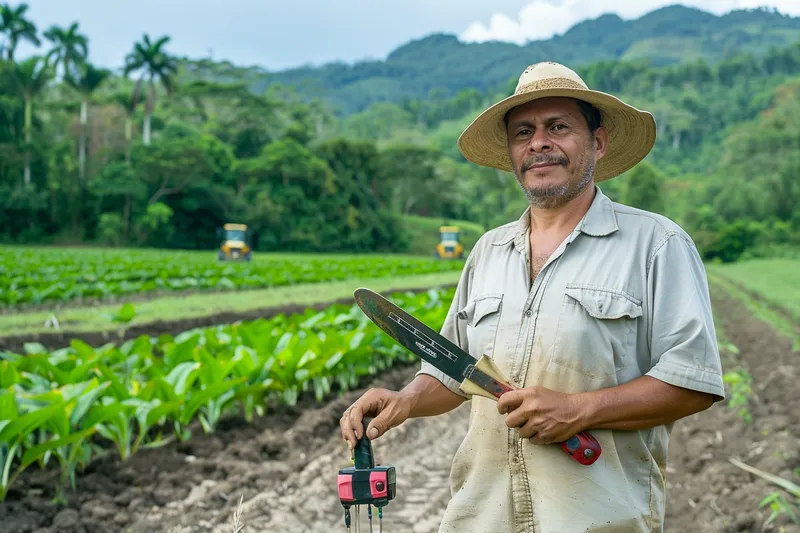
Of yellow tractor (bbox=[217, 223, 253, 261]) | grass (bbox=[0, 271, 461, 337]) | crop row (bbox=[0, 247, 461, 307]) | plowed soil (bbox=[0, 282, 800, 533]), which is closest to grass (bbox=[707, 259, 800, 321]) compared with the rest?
grass (bbox=[0, 271, 461, 337])

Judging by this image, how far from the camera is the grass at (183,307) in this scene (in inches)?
475

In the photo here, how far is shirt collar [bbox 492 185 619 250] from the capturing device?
6.57 feet

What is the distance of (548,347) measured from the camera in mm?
1938

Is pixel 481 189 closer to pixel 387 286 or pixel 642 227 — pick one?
pixel 387 286

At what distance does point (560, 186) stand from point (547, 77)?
29 cm

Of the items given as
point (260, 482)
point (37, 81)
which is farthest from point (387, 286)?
point (37, 81)

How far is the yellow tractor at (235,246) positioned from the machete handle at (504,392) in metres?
33.0

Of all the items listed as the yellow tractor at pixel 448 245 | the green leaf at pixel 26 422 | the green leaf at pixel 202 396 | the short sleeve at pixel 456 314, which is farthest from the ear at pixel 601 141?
the yellow tractor at pixel 448 245

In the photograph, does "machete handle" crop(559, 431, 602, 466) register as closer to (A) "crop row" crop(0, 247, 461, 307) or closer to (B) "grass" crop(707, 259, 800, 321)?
(A) "crop row" crop(0, 247, 461, 307)

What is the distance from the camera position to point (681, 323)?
71.1 inches

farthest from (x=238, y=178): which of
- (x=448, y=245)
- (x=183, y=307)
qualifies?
(x=183, y=307)

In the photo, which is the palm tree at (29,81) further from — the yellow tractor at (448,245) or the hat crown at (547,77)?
the hat crown at (547,77)

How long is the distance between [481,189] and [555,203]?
8297cm

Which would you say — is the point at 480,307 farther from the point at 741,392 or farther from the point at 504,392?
the point at 741,392
